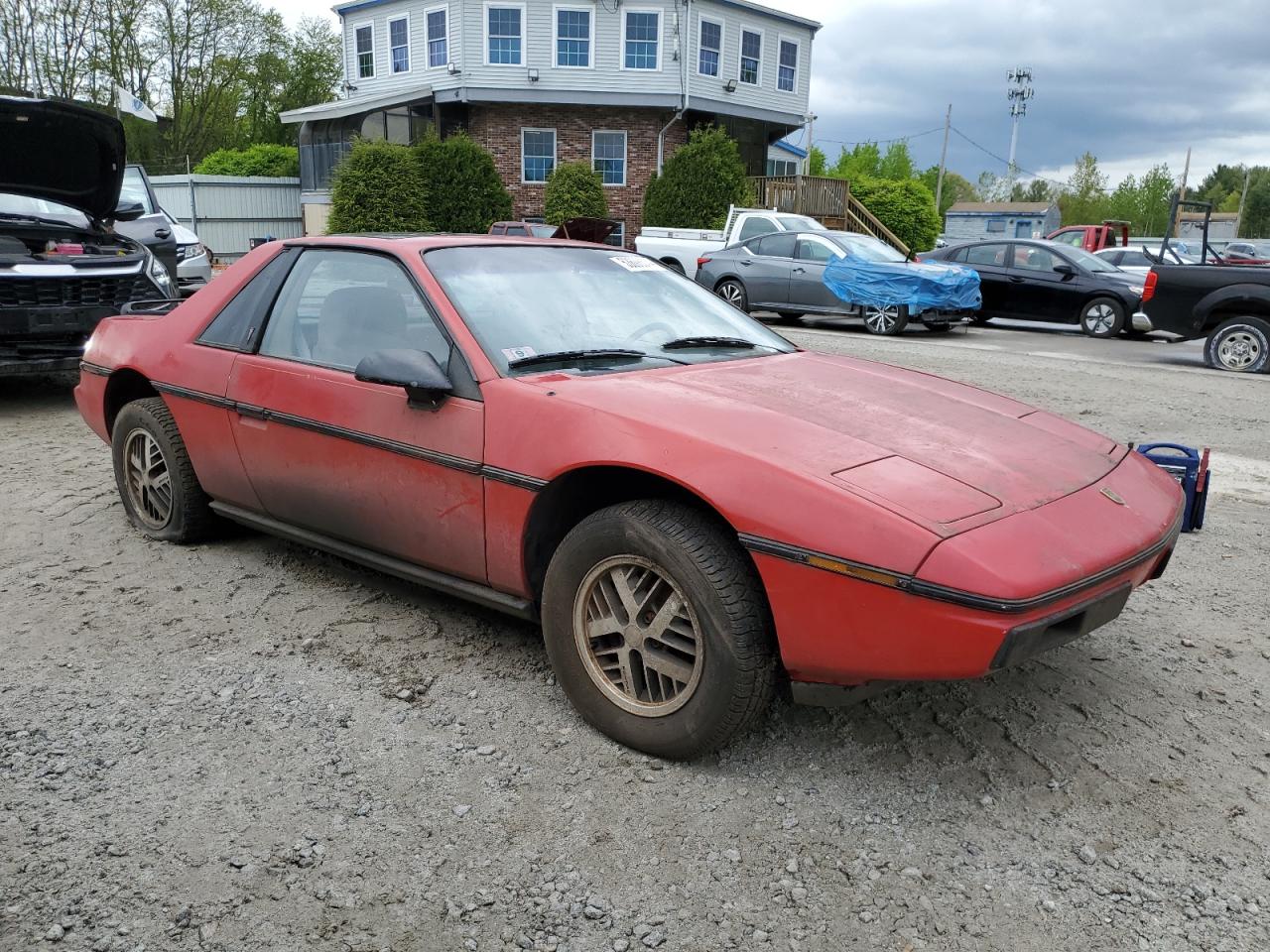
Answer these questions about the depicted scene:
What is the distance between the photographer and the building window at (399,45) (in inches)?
Result: 1214

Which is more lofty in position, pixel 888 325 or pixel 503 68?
pixel 503 68

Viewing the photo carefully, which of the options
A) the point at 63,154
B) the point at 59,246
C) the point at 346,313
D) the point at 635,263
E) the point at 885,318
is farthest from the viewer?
the point at 885,318

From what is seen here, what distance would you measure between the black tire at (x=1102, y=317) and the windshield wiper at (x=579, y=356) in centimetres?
1321

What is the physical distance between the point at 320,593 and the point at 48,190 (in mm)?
5658

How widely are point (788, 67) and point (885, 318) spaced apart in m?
21.4

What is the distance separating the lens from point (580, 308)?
11.5 feet

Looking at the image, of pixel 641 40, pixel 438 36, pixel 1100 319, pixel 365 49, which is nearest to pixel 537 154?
pixel 641 40

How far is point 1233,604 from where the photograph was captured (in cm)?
397

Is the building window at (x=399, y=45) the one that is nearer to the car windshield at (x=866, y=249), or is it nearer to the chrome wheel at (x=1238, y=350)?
the car windshield at (x=866, y=249)

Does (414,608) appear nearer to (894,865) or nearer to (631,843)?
(631,843)

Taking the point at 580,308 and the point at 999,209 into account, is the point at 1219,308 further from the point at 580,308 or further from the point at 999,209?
the point at 999,209

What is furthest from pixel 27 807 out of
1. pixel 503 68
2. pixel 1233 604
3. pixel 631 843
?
pixel 503 68

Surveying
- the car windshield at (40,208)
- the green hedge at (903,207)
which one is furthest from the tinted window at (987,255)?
the green hedge at (903,207)

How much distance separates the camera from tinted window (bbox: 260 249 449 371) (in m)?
3.42
